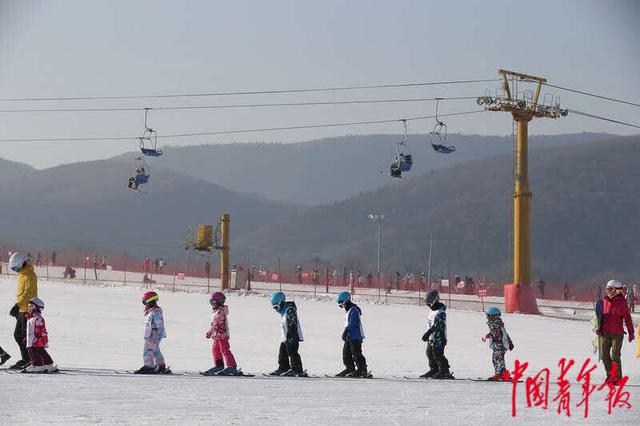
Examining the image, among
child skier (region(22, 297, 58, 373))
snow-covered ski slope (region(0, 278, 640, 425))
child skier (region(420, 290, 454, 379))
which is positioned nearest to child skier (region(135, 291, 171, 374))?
snow-covered ski slope (region(0, 278, 640, 425))

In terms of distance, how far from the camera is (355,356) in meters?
18.7

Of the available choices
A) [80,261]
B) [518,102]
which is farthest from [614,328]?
[80,261]

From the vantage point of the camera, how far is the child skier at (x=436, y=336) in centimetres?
1869

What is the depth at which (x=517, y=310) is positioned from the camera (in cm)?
4550

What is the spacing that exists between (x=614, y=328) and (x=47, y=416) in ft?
29.7

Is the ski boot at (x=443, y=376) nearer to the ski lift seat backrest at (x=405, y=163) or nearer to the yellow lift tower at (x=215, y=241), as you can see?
the ski lift seat backrest at (x=405, y=163)

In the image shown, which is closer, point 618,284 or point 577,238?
point 618,284

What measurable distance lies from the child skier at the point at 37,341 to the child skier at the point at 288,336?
344cm

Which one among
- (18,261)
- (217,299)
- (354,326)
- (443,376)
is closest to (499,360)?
(443,376)

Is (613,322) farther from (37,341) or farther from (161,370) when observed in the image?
(37,341)

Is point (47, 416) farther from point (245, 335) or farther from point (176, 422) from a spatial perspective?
point (245, 335)

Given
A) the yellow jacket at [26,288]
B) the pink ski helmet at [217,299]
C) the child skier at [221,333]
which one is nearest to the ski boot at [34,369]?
the yellow jacket at [26,288]

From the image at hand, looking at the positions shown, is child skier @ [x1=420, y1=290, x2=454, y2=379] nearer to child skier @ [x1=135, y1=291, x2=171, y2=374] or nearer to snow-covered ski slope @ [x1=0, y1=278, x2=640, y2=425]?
snow-covered ski slope @ [x1=0, y1=278, x2=640, y2=425]

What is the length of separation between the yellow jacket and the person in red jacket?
859 centimetres
